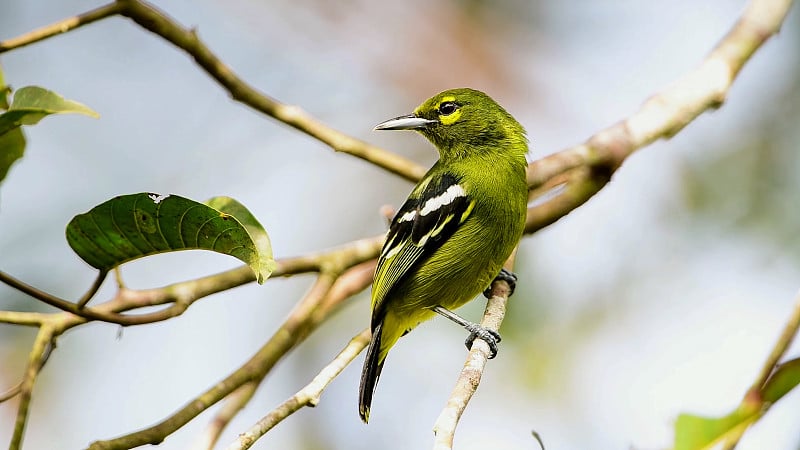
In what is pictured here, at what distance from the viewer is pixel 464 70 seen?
675 centimetres

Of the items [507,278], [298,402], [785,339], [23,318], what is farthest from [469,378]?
[23,318]

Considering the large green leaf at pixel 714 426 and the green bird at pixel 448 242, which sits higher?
the green bird at pixel 448 242

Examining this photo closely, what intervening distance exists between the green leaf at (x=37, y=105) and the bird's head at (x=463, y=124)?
1.88 m

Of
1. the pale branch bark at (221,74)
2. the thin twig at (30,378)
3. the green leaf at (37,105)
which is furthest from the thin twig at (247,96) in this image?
the thin twig at (30,378)

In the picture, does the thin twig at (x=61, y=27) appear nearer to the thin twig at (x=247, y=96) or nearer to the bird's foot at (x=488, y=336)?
the thin twig at (x=247, y=96)

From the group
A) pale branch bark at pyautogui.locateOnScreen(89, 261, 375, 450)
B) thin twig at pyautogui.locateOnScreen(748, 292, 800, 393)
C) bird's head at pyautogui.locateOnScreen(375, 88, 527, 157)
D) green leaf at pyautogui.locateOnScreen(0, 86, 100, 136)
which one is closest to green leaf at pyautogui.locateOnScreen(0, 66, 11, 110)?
green leaf at pyautogui.locateOnScreen(0, 86, 100, 136)

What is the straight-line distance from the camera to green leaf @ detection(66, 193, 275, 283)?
97.7 inches

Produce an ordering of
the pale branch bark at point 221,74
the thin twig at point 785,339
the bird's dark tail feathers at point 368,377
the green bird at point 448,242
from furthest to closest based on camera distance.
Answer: the green bird at point 448,242 → the bird's dark tail feathers at point 368,377 → the pale branch bark at point 221,74 → the thin twig at point 785,339

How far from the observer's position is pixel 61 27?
2953 mm

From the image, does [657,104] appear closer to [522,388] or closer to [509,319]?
[509,319]

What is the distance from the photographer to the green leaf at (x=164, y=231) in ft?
8.14

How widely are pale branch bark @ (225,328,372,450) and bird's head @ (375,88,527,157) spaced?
4.55 ft

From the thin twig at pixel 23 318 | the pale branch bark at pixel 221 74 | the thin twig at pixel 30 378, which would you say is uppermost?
the pale branch bark at pixel 221 74

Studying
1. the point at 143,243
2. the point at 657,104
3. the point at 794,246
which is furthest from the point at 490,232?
the point at 794,246
